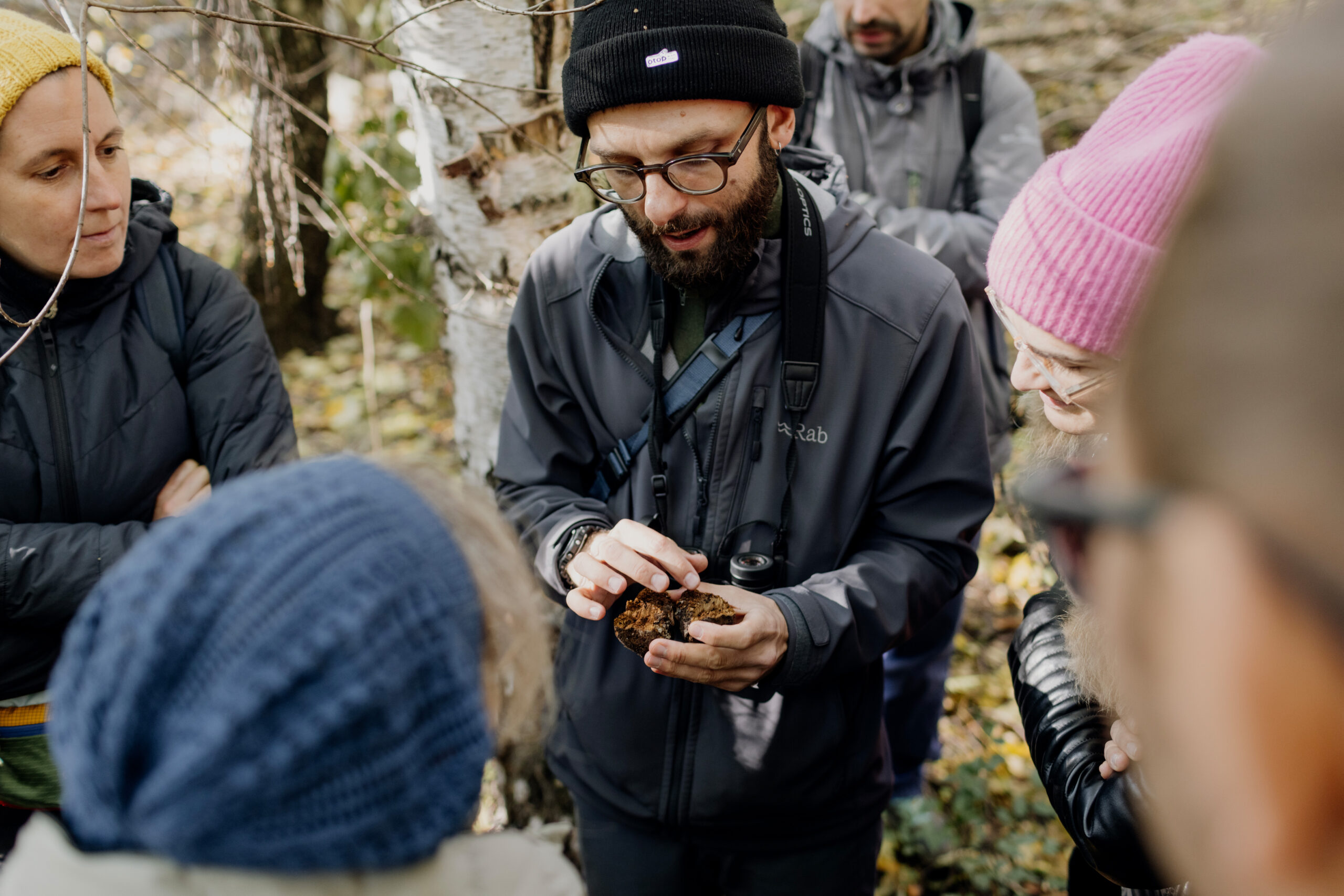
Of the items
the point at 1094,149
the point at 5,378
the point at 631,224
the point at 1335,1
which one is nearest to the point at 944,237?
the point at 1094,149

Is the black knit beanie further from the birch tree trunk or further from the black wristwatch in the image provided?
Answer: the black wristwatch

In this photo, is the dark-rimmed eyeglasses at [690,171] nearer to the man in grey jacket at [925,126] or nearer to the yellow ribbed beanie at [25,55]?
the man in grey jacket at [925,126]

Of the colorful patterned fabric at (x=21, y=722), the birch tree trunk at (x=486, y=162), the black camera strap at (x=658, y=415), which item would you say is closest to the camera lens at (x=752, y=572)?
the black camera strap at (x=658, y=415)

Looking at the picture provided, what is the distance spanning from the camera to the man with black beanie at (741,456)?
6.42ft

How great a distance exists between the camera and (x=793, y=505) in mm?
2037

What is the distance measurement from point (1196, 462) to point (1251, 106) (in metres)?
0.23

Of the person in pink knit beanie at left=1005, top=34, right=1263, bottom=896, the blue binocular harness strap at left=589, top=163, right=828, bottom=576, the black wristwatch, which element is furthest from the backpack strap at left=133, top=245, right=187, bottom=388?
the person in pink knit beanie at left=1005, top=34, right=1263, bottom=896

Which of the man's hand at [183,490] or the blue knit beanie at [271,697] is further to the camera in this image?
the man's hand at [183,490]

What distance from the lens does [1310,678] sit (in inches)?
20.4

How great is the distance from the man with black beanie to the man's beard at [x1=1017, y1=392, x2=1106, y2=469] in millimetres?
156

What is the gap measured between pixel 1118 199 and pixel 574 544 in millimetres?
1417

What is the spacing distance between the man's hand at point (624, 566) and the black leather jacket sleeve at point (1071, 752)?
79 cm

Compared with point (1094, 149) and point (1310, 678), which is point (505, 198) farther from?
point (1310, 678)

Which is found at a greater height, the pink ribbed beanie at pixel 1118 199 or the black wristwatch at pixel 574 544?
the pink ribbed beanie at pixel 1118 199
